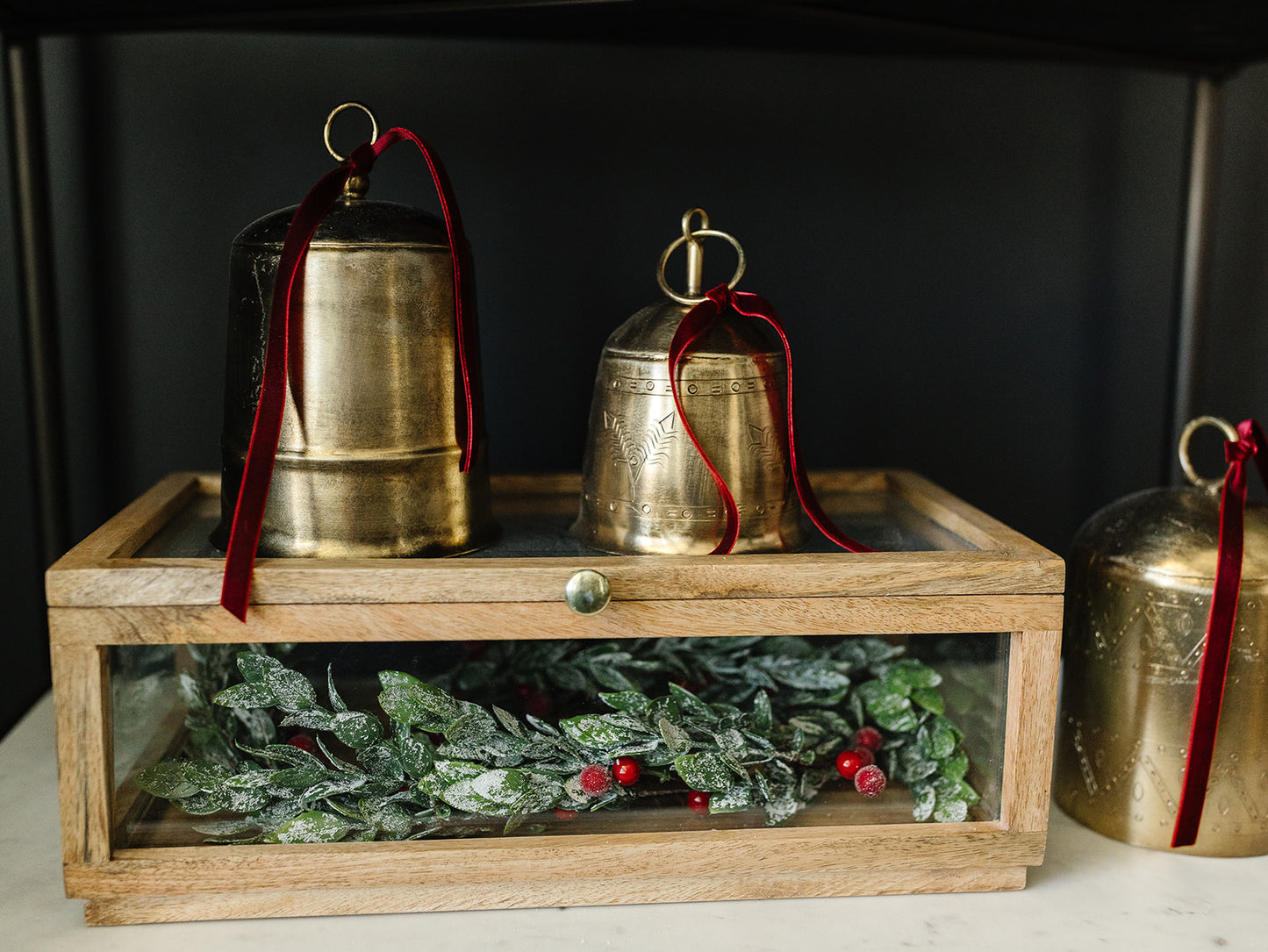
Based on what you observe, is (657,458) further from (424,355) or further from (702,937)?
(702,937)

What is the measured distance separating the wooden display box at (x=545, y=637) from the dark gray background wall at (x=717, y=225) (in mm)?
491

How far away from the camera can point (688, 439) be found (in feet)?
2.92

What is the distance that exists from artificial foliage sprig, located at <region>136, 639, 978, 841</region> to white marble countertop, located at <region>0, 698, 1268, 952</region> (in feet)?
0.22

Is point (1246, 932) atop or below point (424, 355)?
below

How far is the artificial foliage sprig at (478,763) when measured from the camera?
33.2 inches

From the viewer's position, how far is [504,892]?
85 centimetres

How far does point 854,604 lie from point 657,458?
0.20 metres

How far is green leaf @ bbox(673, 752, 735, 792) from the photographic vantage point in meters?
0.86

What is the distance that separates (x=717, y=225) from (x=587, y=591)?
0.66 meters

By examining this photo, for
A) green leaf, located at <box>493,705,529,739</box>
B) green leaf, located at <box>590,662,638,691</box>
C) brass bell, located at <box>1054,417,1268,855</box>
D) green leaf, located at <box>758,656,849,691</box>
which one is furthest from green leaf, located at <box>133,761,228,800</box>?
brass bell, located at <box>1054,417,1268,855</box>

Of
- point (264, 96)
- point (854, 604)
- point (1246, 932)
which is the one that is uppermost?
point (264, 96)

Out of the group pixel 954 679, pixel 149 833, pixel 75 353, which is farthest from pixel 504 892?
pixel 75 353

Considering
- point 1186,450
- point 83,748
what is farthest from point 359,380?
point 1186,450

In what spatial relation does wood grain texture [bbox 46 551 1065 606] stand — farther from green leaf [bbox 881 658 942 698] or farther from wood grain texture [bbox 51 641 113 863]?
green leaf [bbox 881 658 942 698]
